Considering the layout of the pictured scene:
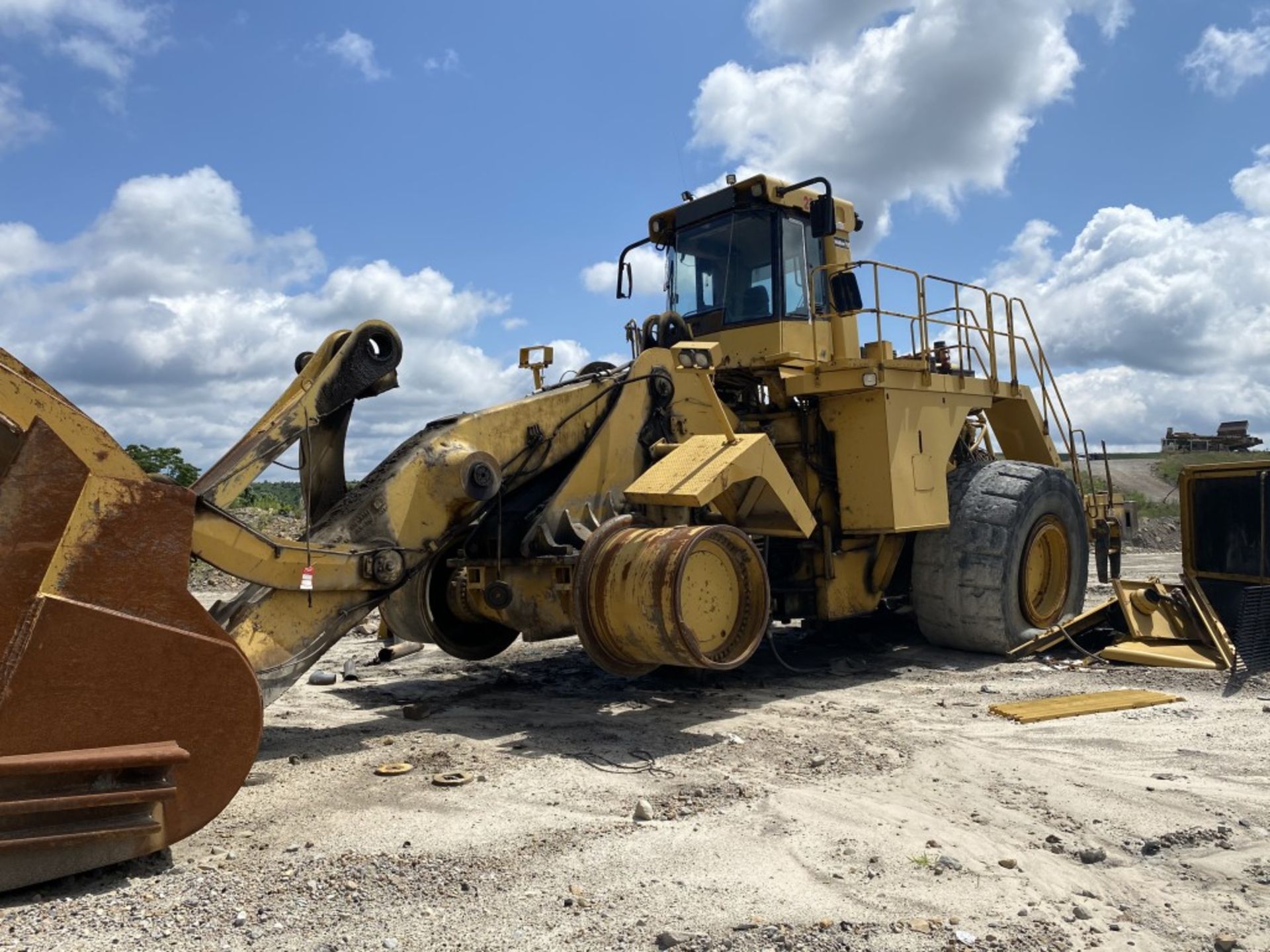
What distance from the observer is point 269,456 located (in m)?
5.28

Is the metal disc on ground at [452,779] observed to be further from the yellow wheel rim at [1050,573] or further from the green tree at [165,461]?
the green tree at [165,461]

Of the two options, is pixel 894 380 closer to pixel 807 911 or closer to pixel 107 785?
pixel 807 911

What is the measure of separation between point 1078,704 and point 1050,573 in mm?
2998

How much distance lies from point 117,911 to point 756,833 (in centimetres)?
233

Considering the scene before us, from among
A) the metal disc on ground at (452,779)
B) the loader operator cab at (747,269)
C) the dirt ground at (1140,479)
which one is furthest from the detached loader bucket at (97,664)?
the dirt ground at (1140,479)

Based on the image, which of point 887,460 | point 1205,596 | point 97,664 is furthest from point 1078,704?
point 97,664

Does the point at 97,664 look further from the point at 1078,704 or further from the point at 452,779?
the point at 1078,704

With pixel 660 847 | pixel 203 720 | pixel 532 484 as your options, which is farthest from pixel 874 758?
pixel 203 720

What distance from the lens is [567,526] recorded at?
6402mm

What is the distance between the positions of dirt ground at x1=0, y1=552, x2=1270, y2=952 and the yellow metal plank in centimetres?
13

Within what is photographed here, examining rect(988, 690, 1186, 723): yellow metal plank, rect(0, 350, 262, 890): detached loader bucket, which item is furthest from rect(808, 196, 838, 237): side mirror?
rect(0, 350, 262, 890): detached loader bucket

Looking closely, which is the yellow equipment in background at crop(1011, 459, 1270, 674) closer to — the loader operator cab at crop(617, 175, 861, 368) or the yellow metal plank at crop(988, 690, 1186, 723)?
the yellow metal plank at crop(988, 690, 1186, 723)

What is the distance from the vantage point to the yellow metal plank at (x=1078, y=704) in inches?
247

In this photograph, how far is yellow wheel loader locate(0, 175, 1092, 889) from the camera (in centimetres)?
357
